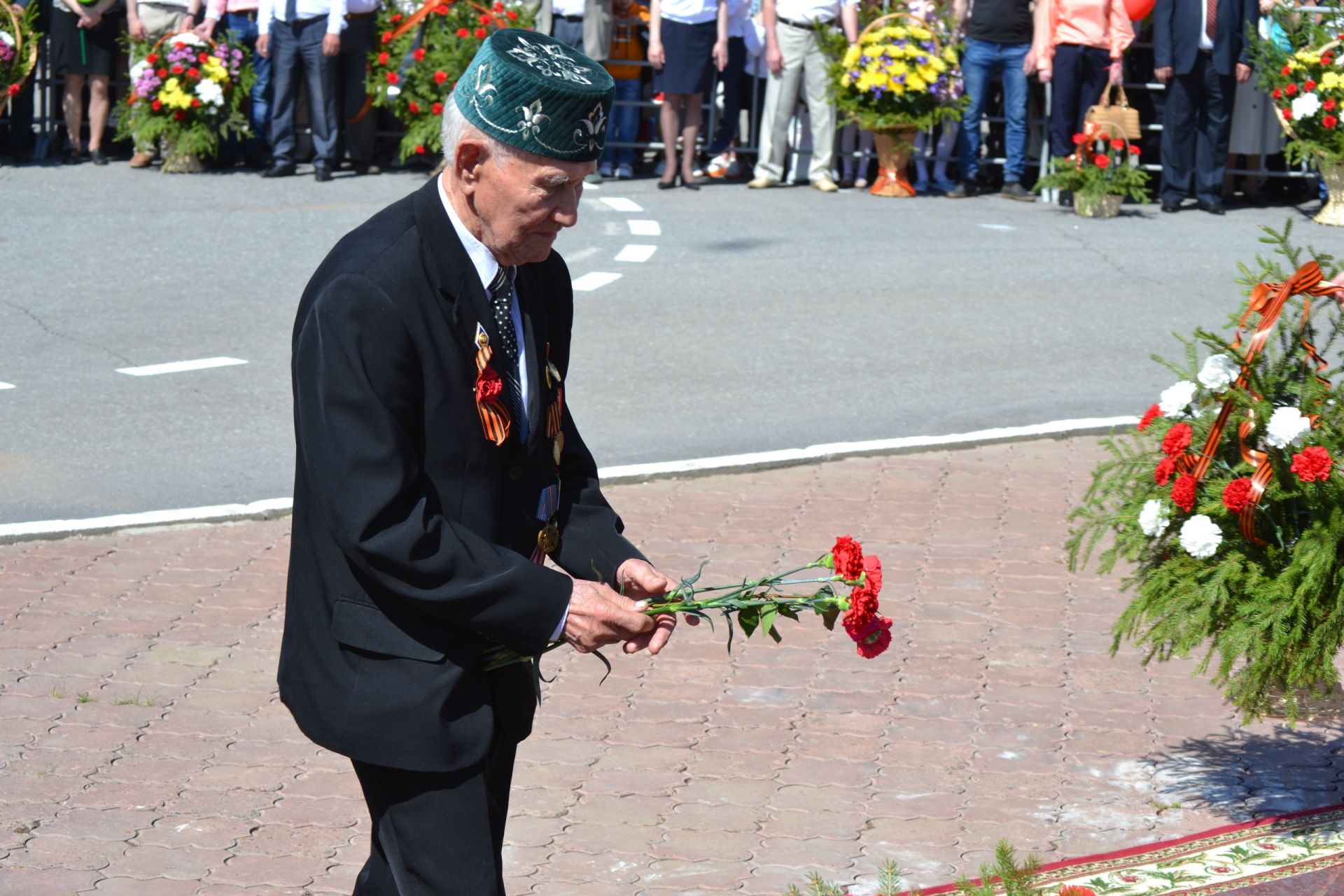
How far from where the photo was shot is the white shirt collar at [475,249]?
10.9 ft

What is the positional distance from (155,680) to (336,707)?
10.1 ft

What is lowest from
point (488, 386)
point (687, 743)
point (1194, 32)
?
point (687, 743)

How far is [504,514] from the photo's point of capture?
347cm

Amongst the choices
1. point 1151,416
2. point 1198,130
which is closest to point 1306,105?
point 1198,130

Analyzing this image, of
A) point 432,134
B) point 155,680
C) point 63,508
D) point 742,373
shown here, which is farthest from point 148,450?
point 432,134

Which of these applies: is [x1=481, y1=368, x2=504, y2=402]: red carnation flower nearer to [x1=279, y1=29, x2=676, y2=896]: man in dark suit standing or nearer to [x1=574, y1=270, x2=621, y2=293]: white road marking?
[x1=279, y1=29, x2=676, y2=896]: man in dark suit standing

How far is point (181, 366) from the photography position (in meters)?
10.2

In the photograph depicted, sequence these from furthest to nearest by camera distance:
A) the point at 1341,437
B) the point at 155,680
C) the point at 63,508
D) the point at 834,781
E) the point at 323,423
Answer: the point at 63,508, the point at 155,680, the point at 834,781, the point at 1341,437, the point at 323,423

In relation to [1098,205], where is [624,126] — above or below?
above

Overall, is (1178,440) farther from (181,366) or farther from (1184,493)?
(181,366)

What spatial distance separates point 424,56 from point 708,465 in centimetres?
819

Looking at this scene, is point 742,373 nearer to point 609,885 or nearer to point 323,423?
point 609,885

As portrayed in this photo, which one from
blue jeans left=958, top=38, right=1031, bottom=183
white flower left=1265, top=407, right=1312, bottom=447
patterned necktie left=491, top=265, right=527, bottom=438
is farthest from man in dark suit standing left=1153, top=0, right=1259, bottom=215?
patterned necktie left=491, top=265, right=527, bottom=438

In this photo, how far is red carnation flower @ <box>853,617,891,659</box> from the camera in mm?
3623
